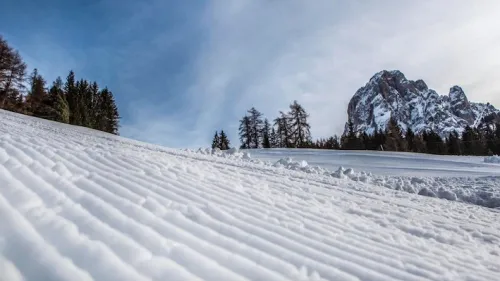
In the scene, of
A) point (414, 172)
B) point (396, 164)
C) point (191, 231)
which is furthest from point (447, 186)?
point (191, 231)

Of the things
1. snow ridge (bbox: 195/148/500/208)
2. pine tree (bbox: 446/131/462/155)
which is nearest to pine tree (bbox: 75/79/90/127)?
snow ridge (bbox: 195/148/500/208)

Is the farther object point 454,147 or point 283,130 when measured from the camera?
point 454,147

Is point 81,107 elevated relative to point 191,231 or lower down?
elevated

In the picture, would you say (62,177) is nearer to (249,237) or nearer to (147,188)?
(147,188)

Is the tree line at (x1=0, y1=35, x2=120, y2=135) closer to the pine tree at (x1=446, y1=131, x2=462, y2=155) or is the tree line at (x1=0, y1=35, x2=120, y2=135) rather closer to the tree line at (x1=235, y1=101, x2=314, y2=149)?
the tree line at (x1=235, y1=101, x2=314, y2=149)

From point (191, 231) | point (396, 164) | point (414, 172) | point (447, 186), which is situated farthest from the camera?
point (396, 164)

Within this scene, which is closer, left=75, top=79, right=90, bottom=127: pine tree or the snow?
the snow

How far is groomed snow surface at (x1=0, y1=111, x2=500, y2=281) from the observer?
2104 millimetres

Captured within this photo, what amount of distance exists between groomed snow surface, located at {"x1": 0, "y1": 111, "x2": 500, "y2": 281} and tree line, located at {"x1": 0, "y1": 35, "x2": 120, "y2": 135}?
108ft

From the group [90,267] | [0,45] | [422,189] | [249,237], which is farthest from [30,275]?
[0,45]

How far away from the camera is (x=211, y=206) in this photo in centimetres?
362

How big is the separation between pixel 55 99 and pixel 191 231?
43.3 metres

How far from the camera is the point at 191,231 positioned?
2.85m

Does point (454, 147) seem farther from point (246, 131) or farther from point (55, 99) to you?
point (55, 99)
